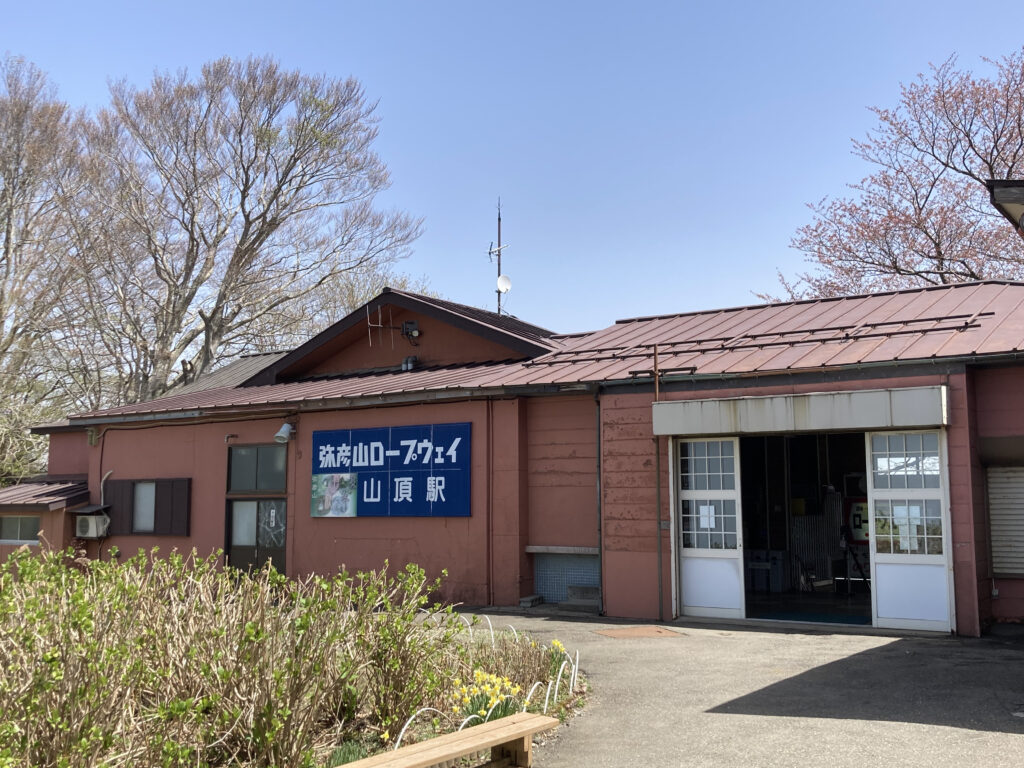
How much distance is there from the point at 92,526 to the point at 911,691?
50.5ft

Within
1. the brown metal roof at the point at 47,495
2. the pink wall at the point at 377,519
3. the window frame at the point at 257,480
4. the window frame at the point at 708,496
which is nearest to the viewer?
the window frame at the point at 708,496

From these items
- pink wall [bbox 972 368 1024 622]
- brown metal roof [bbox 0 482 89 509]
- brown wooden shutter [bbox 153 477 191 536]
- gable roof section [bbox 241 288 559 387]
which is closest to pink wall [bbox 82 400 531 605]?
brown wooden shutter [bbox 153 477 191 536]

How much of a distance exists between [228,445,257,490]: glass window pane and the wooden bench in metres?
11.3

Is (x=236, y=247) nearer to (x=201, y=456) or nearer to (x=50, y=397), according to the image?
(x=50, y=397)

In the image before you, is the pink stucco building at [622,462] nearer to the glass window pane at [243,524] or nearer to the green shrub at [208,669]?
the glass window pane at [243,524]

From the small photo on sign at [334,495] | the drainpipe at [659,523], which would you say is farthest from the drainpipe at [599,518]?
the small photo on sign at [334,495]

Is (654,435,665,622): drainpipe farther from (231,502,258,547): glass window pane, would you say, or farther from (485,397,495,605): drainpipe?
(231,502,258,547): glass window pane

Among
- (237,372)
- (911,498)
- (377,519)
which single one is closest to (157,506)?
(377,519)

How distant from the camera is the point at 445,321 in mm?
16562

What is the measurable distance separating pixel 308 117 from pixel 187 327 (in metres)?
7.19

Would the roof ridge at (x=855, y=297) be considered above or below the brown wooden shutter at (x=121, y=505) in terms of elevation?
above

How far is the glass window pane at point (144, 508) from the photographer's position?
17.6 meters

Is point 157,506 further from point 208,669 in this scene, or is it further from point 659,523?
point 208,669

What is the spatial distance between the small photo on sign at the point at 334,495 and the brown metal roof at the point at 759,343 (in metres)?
1.29
